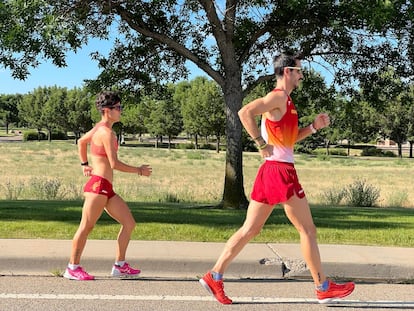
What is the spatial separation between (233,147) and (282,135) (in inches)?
287

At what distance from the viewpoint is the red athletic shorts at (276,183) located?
15.6 ft

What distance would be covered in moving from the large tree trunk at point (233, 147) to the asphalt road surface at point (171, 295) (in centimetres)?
616

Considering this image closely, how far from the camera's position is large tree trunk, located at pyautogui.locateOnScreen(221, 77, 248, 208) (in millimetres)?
12000

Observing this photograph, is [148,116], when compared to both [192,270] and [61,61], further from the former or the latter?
[192,270]

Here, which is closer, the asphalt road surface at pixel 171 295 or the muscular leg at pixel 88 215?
the asphalt road surface at pixel 171 295

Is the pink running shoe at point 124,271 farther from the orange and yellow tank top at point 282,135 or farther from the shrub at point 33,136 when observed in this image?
the shrub at point 33,136

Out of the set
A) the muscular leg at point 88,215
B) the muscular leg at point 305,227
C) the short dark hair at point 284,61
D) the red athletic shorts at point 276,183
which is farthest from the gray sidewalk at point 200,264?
the short dark hair at point 284,61

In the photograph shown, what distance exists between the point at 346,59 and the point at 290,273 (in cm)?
883

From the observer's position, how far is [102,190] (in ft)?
18.0

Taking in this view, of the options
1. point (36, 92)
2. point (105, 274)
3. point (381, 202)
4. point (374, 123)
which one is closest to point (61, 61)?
point (105, 274)

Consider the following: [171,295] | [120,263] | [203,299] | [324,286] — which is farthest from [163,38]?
[324,286]

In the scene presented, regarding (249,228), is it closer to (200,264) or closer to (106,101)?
(200,264)

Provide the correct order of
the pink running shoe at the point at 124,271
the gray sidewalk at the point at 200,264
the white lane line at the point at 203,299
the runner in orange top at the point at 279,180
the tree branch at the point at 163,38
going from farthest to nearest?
the tree branch at the point at 163,38
the gray sidewalk at the point at 200,264
the pink running shoe at the point at 124,271
the white lane line at the point at 203,299
the runner in orange top at the point at 279,180

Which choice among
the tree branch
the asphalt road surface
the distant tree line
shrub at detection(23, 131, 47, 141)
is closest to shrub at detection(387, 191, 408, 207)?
the distant tree line
